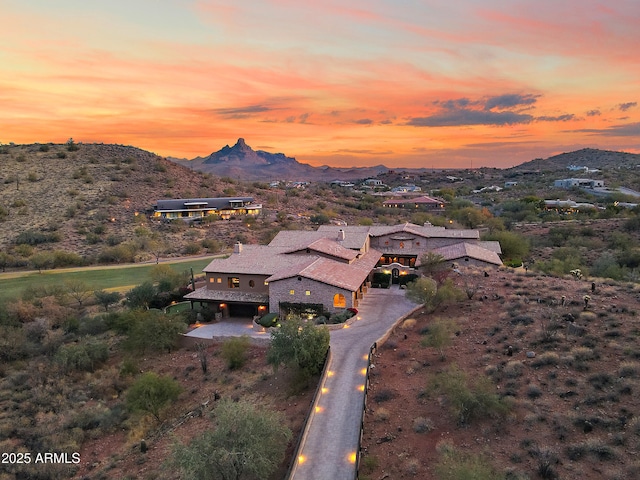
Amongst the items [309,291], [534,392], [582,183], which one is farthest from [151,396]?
[582,183]

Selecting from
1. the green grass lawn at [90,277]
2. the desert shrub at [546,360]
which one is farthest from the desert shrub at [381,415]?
the green grass lawn at [90,277]

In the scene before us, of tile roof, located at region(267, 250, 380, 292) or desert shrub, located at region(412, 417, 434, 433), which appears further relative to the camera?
tile roof, located at region(267, 250, 380, 292)

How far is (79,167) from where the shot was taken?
107750 millimetres

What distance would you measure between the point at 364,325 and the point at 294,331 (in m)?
8.69

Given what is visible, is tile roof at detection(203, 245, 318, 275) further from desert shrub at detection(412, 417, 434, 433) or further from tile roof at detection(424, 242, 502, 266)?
desert shrub at detection(412, 417, 434, 433)

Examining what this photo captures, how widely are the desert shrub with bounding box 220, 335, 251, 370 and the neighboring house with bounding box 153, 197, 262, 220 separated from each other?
65722 millimetres

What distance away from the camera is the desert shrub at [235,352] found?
98.7 feet

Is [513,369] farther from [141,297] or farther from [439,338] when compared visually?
[141,297]

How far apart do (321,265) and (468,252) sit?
16.6 meters

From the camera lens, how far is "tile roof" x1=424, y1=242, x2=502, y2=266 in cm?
4381

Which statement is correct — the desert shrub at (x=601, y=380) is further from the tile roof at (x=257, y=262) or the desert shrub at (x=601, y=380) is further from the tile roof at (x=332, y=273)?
the tile roof at (x=257, y=262)

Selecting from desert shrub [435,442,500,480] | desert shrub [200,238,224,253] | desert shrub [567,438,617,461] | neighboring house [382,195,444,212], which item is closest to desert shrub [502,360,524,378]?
desert shrub [567,438,617,461]

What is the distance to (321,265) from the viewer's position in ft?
126

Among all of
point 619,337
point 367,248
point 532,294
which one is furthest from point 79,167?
point 619,337
